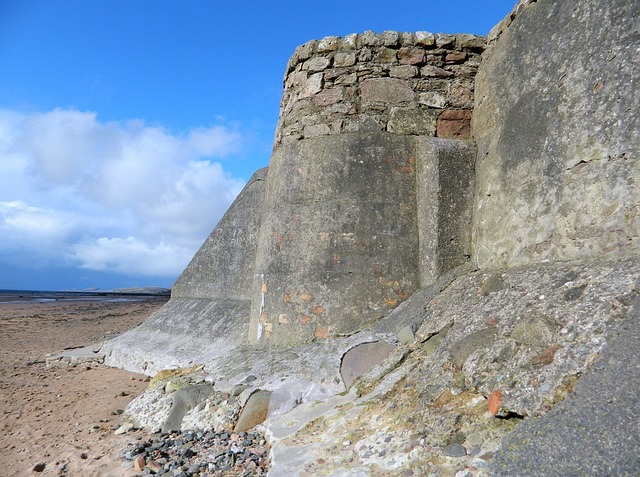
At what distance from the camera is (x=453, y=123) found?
212 inches

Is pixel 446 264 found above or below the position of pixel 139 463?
above

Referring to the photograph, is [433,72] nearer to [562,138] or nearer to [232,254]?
[562,138]

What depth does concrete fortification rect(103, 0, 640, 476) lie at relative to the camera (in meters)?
2.52

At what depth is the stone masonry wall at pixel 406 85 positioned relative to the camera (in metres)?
5.35

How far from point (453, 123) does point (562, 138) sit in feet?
5.99

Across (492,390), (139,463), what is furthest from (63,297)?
(492,390)

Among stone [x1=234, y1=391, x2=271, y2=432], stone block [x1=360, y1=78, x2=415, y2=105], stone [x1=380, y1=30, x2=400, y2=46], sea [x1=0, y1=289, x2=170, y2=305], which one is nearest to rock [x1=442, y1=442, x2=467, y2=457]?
stone [x1=234, y1=391, x2=271, y2=432]

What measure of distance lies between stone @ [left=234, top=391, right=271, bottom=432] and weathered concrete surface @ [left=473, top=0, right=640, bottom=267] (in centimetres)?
240

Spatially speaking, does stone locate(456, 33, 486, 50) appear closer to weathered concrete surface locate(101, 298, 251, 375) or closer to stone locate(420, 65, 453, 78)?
stone locate(420, 65, 453, 78)

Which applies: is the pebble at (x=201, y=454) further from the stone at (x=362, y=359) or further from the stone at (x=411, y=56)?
the stone at (x=411, y=56)

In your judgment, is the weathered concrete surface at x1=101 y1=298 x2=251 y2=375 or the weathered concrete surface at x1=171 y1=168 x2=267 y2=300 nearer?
the weathered concrete surface at x1=101 y1=298 x2=251 y2=375

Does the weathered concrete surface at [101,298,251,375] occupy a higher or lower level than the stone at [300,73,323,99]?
lower

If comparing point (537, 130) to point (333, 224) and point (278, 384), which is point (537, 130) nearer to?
point (333, 224)

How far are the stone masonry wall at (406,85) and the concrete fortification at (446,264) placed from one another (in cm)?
2
